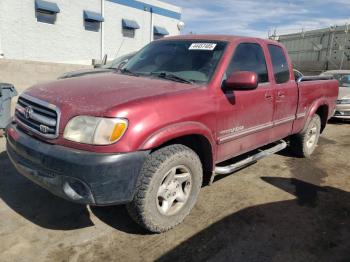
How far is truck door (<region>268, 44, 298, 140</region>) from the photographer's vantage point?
14.9 ft

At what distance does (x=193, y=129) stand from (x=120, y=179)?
33.3 inches

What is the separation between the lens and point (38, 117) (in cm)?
297

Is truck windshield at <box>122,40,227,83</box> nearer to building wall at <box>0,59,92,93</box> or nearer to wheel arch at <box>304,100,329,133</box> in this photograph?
wheel arch at <box>304,100,329,133</box>

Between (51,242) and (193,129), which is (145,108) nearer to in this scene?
(193,129)

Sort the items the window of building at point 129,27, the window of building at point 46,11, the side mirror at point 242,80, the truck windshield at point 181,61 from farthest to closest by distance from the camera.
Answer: the window of building at point 129,27, the window of building at point 46,11, the truck windshield at point 181,61, the side mirror at point 242,80

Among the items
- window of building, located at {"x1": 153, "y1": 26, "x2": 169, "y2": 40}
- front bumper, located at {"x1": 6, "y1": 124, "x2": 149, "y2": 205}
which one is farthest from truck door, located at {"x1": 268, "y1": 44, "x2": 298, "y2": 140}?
window of building, located at {"x1": 153, "y1": 26, "x2": 169, "y2": 40}

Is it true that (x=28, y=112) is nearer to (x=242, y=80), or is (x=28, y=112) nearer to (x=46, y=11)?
(x=242, y=80)

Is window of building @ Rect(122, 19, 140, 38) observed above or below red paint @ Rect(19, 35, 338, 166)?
above

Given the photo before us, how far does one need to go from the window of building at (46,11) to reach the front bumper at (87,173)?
14.8 metres

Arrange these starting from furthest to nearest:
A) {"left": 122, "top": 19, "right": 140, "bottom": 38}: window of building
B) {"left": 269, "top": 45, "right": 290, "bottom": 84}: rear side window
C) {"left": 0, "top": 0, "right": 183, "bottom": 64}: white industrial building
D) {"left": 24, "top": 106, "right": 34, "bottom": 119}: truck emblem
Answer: {"left": 122, "top": 19, "right": 140, "bottom": 38}: window of building → {"left": 0, "top": 0, "right": 183, "bottom": 64}: white industrial building → {"left": 269, "top": 45, "right": 290, "bottom": 84}: rear side window → {"left": 24, "top": 106, "right": 34, "bottom": 119}: truck emblem

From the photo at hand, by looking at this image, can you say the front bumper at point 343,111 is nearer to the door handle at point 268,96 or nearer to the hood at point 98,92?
the door handle at point 268,96

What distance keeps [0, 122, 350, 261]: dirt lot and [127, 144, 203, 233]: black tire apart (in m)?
0.15

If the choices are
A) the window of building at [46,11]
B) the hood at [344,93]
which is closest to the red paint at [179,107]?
the hood at [344,93]

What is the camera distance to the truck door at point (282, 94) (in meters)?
4.54
